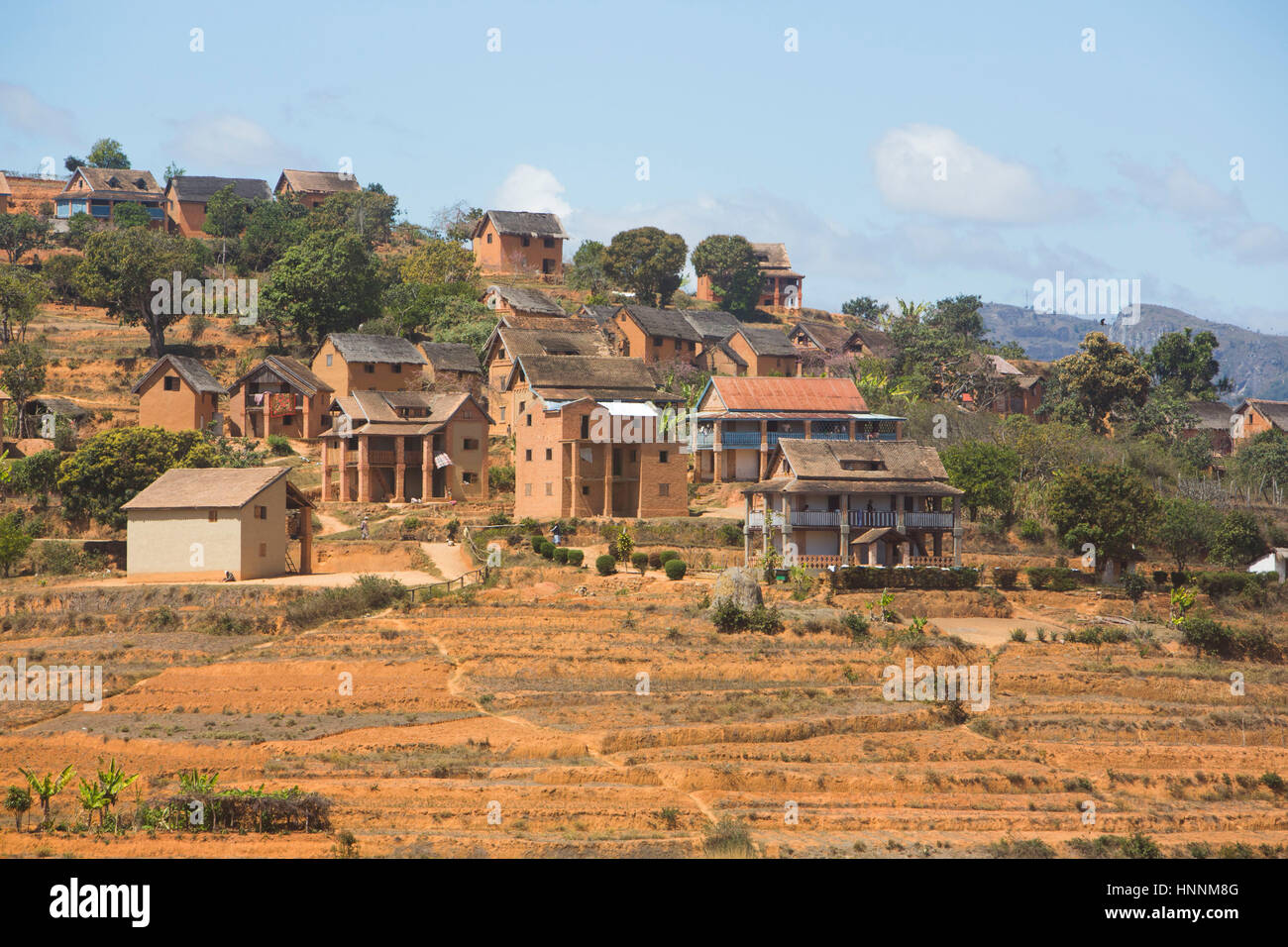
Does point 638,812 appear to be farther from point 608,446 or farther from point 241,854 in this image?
point 608,446

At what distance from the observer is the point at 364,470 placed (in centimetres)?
6800

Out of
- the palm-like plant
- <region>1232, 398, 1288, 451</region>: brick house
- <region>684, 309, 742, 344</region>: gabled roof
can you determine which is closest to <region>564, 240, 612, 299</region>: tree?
<region>684, 309, 742, 344</region>: gabled roof

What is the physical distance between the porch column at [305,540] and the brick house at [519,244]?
61714 millimetres

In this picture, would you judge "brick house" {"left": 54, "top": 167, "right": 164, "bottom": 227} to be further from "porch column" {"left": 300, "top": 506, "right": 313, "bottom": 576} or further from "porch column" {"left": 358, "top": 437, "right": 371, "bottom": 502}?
"porch column" {"left": 300, "top": 506, "right": 313, "bottom": 576}

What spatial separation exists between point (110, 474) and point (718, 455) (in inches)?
1318

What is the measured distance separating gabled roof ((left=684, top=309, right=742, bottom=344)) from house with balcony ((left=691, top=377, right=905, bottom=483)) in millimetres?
25093

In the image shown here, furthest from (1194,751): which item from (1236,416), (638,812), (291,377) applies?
(1236,416)

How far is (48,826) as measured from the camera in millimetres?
29391

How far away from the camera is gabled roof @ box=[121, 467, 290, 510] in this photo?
52719 millimetres

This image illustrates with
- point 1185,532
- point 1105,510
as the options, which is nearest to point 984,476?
point 1105,510

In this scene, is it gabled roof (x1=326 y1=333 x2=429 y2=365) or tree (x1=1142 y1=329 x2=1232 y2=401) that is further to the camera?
tree (x1=1142 y1=329 x2=1232 y2=401)

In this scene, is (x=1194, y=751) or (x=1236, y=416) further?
(x=1236, y=416)

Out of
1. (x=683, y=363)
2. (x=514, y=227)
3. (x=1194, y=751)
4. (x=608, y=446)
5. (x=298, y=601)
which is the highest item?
(x=514, y=227)
